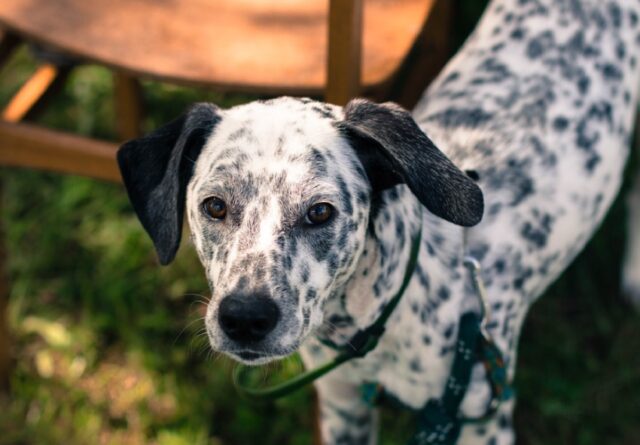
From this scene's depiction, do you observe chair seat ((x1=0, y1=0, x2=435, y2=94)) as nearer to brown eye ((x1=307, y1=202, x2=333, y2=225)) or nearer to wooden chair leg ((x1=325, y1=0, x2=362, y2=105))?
wooden chair leg ((x1=325, y1=0, x2=362, y2=105))

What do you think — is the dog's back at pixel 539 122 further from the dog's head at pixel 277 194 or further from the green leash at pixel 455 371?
the dog's head at pixel 277 194

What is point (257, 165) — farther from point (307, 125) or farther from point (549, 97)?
point (549, 97)

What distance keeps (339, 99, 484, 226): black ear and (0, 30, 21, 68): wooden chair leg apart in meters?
1.77

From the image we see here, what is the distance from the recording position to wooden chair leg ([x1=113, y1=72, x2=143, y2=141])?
3.64 m

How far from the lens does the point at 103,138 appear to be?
4086 millimetres

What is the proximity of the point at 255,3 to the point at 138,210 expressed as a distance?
117cm

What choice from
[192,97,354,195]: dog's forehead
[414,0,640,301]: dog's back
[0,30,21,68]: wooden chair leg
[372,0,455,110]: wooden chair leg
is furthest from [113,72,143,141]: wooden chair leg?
[192,97,354,195]: dog's forehead

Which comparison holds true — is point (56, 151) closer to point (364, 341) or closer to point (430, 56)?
point (364, 341)

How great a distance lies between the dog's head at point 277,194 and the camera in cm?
167

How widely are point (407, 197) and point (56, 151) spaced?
1119 mm

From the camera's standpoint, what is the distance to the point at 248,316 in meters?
1.63

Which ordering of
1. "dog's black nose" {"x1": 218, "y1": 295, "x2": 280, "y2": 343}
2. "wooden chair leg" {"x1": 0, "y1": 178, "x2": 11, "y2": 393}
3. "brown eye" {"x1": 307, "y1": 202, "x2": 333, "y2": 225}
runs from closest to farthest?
"dog's black nose" {"x1": 218, "y1": 295, "x2": 280, "y2": 343} < "brown eye" {"x1": 307, "y1": 202, "x2": 333, "y2": 225} < "wooden chair leg" {"x1": 0, "y1": 178, "x2": 11, "y2": 393}

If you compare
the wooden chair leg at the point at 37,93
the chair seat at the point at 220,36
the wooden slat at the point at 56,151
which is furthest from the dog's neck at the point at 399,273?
the wooden chair leg at the point at 37,93

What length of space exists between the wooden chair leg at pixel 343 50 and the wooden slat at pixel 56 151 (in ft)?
2.28
